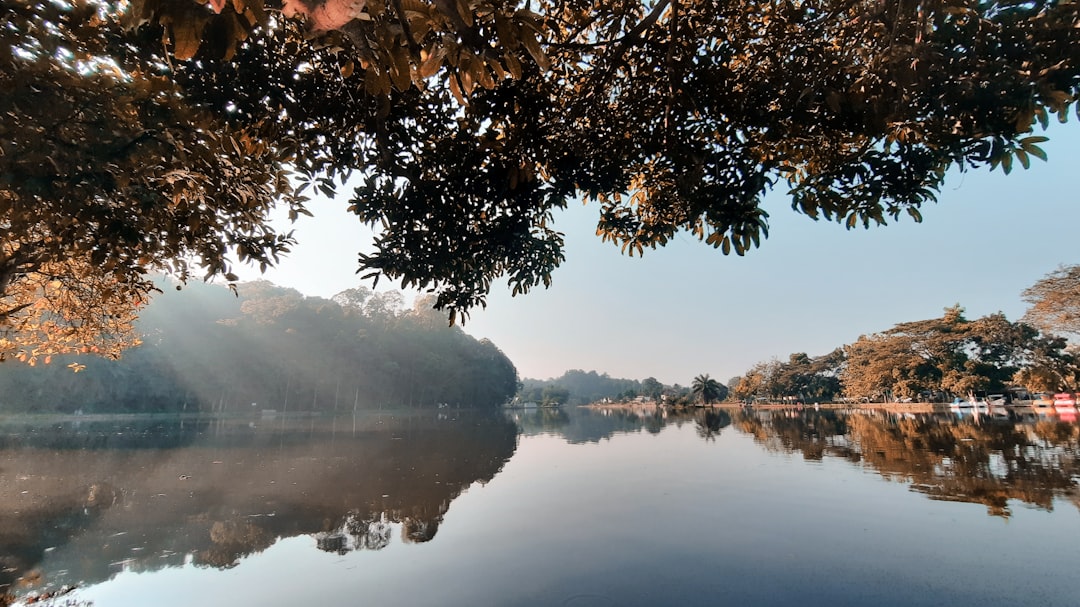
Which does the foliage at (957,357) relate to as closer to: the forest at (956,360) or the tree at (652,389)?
the forest at (956,360)

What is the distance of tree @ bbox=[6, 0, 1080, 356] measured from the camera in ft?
11.1

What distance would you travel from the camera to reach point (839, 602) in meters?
5.36

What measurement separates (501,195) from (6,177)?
399 cm

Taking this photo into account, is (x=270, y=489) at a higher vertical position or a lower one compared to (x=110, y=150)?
lower

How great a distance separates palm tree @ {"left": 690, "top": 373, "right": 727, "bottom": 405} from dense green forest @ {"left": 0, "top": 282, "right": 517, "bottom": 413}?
42543 mm

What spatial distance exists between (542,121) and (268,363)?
70.5 metres

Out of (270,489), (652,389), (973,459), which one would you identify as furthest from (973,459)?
(652,389)

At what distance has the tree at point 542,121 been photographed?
11.1 ft

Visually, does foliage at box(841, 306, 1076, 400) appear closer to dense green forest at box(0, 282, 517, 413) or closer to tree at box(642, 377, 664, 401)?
dense green forest at box(0, 282, 517, 413)

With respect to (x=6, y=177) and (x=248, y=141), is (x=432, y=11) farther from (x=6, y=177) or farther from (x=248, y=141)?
(x=6, y=177)

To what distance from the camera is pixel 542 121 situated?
5102 mm

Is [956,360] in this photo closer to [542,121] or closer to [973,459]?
[973,459]

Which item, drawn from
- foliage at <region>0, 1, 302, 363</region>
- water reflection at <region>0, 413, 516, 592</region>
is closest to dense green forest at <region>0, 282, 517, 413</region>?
water reflection at <region>0, 413, 516, 592</region>

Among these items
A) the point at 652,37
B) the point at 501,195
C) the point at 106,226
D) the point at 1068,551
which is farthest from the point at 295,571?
the point at 1068,551
